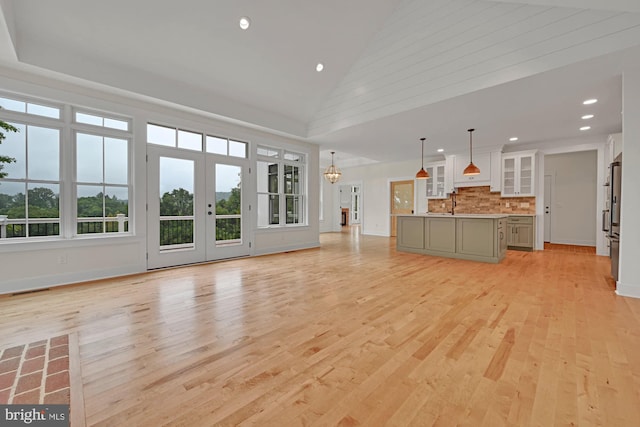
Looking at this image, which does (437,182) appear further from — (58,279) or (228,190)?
(58,279)

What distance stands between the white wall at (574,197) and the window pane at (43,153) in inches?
441

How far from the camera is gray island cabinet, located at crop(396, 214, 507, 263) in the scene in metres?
5.38

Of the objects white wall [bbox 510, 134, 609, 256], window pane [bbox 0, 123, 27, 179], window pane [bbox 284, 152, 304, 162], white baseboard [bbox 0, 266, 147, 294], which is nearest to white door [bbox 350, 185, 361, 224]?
window pane [bbox 284, 152, 304, 162]

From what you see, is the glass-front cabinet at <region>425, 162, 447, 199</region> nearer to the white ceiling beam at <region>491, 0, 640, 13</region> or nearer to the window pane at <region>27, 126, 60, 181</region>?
the white ceiling beam at <region>491, 0, 640, 13</region>

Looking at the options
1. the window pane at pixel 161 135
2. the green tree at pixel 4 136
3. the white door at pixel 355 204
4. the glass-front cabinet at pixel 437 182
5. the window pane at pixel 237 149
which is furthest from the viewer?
the white door at pixel 355 204

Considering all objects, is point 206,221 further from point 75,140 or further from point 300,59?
point 300,59

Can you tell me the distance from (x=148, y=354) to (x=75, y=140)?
360 cm

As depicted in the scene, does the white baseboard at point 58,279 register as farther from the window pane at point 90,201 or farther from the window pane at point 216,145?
the window pane at point 216,145

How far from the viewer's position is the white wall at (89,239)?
3.47 m

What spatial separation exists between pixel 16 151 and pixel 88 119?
0.92 metres

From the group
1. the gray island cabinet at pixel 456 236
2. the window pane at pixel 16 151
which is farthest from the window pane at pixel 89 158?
the gray island cabinet at pixel 456 236

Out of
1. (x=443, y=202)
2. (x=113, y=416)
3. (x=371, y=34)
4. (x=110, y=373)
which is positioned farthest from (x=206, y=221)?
(x=443, y=202)

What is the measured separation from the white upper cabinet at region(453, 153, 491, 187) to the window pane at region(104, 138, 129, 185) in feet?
26.2

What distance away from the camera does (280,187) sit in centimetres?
671
